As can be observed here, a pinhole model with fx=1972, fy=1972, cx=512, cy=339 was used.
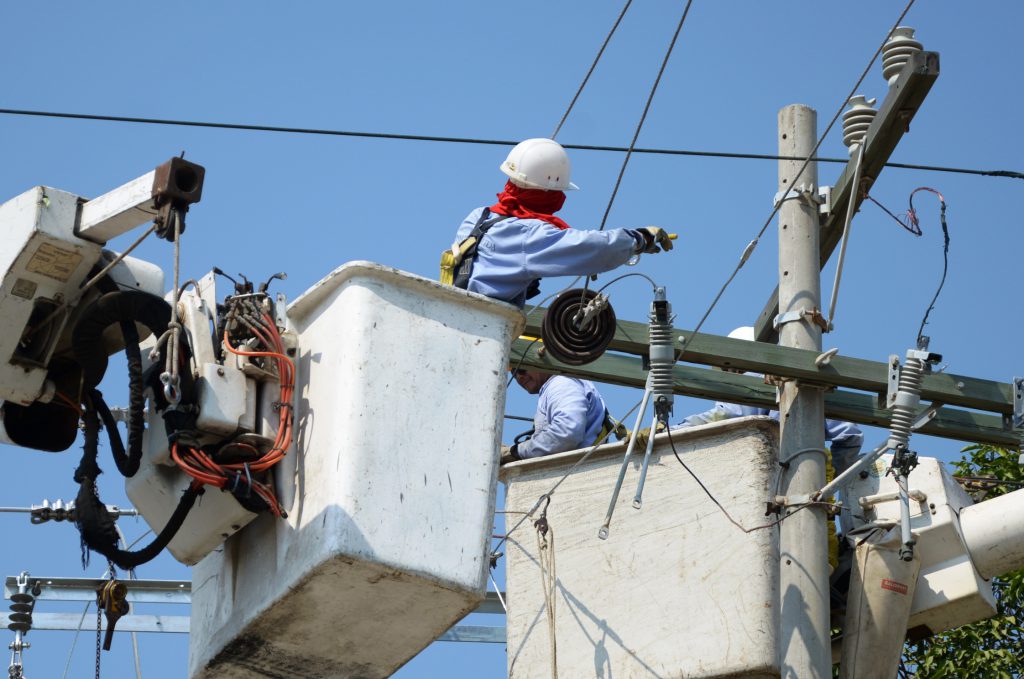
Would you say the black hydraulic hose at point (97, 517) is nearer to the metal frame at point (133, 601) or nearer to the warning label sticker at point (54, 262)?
the warning label sticker at point (54, 262)

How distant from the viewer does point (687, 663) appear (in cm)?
853

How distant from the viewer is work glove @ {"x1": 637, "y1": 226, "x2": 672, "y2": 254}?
8484 millimetres

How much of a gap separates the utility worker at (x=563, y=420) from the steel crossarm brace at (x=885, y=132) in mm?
1332

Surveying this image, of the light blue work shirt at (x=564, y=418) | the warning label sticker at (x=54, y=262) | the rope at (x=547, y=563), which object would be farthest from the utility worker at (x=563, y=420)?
the warning label sticker at (x=54, y=262)

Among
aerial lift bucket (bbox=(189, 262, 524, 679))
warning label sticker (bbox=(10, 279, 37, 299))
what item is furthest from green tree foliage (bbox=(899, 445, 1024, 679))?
warning label sticker (bbox=(10, 279, 37, 299))

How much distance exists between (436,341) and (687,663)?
8.84 ft

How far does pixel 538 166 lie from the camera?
29.6 feet

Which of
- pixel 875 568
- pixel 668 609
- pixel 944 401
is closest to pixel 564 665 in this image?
pixel 668 609

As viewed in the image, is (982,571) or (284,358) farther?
(982,571)

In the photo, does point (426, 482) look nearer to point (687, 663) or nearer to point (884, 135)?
point (687, 663)

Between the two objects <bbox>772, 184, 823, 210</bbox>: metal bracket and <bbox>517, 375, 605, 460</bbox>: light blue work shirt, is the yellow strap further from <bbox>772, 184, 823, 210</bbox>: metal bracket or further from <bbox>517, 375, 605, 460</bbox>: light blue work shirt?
<bbox>772, 184, 823, 210</bbox>: metal bracket

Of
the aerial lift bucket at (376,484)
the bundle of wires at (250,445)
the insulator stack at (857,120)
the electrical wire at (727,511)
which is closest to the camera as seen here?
the aerial lift bucket at (376,484)

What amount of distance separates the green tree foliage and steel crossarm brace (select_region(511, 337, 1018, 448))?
31.1 inches

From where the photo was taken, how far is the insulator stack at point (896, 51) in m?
9.16
